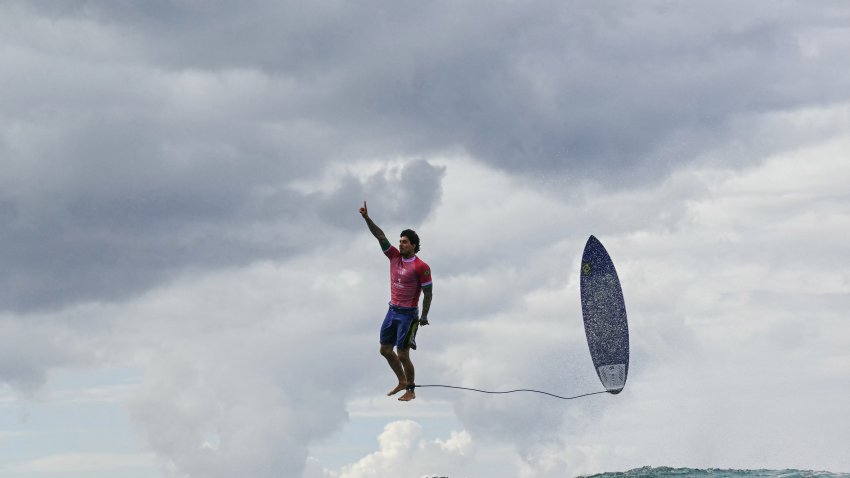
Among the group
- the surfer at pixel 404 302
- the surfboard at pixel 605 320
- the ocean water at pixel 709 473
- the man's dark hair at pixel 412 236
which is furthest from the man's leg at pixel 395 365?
the surfboard at pixel 605 320

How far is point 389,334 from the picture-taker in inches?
953

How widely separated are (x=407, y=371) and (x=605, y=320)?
24.3ft

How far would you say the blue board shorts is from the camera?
78.8 feet

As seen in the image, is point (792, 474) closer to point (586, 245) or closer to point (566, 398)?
point (566, 398)

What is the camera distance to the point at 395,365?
2438 cm

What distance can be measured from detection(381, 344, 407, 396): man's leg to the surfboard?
7167mm

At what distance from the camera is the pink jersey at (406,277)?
2369 centimetres

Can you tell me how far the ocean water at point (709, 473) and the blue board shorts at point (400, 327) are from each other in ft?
19.7

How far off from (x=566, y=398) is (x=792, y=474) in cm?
605

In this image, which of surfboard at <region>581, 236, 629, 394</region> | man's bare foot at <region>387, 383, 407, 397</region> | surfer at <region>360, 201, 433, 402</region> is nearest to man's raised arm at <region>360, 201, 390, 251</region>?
surfer at <region>360, 201, 433, 402</region>

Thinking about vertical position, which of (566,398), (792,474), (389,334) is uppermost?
(389,334)

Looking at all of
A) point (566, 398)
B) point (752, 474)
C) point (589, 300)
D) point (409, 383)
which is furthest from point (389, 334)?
point (752, 474)

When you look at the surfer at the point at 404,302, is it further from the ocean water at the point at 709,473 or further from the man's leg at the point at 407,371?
the ocean water at the point at 709,473

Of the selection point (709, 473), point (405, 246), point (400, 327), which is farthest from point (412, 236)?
point (709, 473)
